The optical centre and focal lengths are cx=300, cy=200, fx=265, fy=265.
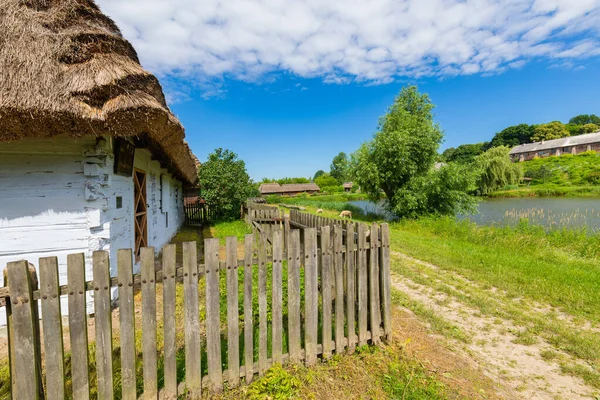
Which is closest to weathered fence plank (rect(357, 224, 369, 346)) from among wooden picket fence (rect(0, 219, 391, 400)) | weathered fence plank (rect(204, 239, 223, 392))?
wooden picket fence (rect(0, 219, 391, 400))

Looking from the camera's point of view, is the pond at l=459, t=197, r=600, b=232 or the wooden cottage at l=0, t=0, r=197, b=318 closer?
the wooden cottage at l=0, t=0, r=197, b=318

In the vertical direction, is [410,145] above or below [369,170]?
above

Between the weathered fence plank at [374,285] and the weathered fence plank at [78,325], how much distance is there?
2332 millimetres

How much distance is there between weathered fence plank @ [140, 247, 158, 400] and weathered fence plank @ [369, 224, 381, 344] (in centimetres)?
195

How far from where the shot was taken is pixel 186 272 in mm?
1938

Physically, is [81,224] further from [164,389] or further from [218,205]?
[218,205]

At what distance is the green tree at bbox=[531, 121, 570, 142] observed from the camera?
67.2 metres

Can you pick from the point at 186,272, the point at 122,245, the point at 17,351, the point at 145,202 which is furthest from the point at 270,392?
the point at 145,202

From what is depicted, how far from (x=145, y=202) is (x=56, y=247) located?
9.42 feet

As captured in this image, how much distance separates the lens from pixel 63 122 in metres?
2.88

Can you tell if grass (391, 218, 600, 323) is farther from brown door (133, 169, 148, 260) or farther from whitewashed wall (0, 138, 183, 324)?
brown door (133, 169, 148, 260)

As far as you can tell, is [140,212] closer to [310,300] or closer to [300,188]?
[310,300]

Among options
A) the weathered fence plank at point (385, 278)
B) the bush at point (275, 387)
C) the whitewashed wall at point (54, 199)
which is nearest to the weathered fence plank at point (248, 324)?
the bush at point (275, 387)

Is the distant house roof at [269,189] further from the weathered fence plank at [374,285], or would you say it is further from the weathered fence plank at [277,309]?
the weathered fence plank at [277,309]
